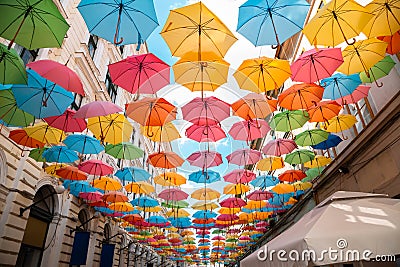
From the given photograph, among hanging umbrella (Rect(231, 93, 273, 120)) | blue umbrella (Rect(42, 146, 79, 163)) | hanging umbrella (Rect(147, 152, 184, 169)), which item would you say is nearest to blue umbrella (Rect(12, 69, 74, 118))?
blue umbrella (Rect(42, 146, 79, 163))

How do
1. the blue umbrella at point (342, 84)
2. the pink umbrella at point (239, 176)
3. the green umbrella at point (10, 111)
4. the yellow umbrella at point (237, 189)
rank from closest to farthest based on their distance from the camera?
the green umbrella at point (10, 111) → the blue umbrella at point (342, 84) → the pink umbrella at point (239, 176) → the yellow umbrella at point (237, 189)

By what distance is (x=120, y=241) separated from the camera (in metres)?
24.1

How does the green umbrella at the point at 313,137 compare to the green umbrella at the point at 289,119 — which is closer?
the green umbrella at the point at 289,119

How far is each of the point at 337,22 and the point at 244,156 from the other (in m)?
5.99

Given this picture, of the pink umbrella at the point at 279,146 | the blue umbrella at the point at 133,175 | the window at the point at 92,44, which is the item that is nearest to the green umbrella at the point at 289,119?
the pink umbrella at the point at 279,146

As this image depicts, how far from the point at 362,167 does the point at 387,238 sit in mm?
6049

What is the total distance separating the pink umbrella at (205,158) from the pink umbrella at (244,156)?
647 mm

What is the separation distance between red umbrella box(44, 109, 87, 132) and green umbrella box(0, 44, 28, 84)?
2012 millimetres

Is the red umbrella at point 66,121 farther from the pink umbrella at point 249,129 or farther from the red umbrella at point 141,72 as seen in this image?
the pink umbrella at point 249,129

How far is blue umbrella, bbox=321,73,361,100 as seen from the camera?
7.52 m

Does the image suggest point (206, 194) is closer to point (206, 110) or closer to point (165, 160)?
point (165, 160)

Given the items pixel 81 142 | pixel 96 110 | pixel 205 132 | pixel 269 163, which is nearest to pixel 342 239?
pixel 205 132

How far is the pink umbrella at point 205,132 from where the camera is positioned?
859 cm

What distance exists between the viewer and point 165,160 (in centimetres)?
1027
